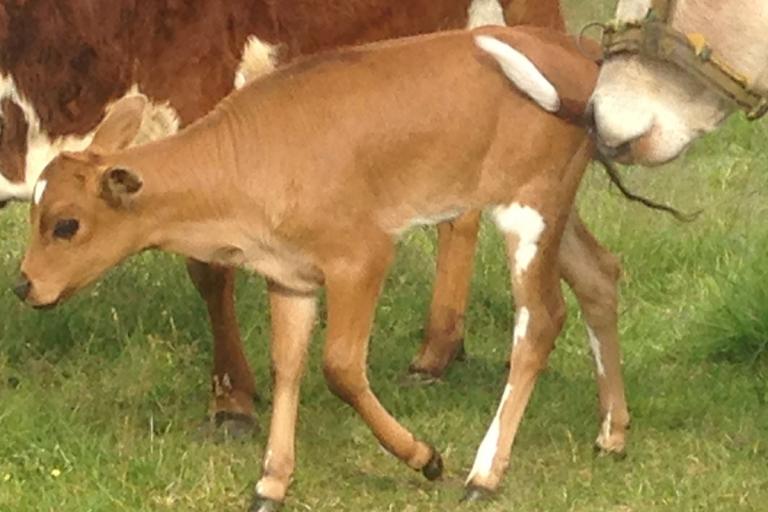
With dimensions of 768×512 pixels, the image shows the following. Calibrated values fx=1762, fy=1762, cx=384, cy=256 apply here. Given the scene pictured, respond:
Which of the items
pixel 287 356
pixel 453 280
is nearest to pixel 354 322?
pixel 287 356

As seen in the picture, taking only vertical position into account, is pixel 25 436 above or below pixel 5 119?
below

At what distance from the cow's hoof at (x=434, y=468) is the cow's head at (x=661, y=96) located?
1056mm

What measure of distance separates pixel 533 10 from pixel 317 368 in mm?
1410

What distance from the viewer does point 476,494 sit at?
15.9 ft

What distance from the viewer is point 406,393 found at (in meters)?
5.85

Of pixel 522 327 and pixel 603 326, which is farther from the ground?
pixel 522 327

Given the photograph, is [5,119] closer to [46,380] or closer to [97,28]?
[97,28]

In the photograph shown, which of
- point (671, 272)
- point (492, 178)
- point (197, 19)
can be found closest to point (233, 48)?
point (197, 19)

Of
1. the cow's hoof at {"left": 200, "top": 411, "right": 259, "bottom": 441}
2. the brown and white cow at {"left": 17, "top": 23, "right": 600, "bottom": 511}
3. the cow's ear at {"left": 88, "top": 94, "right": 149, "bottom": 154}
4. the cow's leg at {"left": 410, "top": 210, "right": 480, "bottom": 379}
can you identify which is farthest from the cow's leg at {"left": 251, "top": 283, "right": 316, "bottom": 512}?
the cow's leg at {"left": 410, "top": 210, "right": 480, "bottom": 379}

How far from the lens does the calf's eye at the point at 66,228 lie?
179 inches

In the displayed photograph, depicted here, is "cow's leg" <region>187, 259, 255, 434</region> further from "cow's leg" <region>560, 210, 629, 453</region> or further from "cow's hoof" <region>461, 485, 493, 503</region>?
"cow's leg" <region>560, 210, 629, 453</region>

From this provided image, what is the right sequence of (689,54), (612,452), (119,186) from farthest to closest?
(612,452), (119,186), (689,54)

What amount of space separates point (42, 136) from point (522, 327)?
1589mm

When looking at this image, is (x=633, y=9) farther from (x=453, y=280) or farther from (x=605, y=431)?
(x=453, y=280)
